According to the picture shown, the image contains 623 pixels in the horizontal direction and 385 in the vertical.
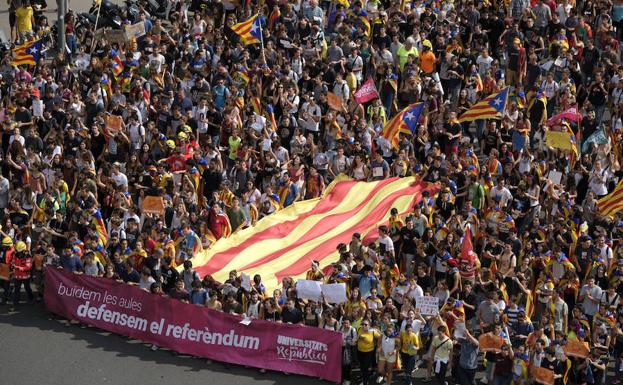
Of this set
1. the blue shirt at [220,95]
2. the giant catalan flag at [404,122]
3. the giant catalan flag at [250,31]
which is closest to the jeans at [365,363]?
the giant catalan flag at [404,122]

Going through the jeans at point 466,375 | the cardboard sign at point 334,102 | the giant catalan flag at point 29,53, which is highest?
Answer: the giant catalan flag at point 29,53

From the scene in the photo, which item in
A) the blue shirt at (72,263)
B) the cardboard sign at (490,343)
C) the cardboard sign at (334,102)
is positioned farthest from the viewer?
the cardboard sign at (334,102)

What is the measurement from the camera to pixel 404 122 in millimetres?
30828

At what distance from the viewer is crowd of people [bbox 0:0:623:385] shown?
2544cm

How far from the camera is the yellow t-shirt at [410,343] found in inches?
977

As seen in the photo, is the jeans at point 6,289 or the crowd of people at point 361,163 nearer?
the crowd of people at point 361,163

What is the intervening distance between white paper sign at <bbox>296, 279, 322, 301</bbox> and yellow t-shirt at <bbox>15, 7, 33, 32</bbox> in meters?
14.3

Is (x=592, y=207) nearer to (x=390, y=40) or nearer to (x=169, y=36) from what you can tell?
(x=390, y=40)

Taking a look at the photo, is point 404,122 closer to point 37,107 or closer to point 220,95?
point 220,95

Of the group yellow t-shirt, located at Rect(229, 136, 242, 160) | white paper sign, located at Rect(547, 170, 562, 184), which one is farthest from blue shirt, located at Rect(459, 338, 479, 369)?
yellow t-shirt, located at Rect(229, 136, 242, 160)

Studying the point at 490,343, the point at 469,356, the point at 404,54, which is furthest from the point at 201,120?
the point at 490,343

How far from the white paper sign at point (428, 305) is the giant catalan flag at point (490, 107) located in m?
6.55

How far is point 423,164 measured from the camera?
101 feet

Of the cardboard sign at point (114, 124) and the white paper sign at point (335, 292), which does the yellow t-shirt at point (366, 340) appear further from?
the cardboard sign at point (114, 124)
